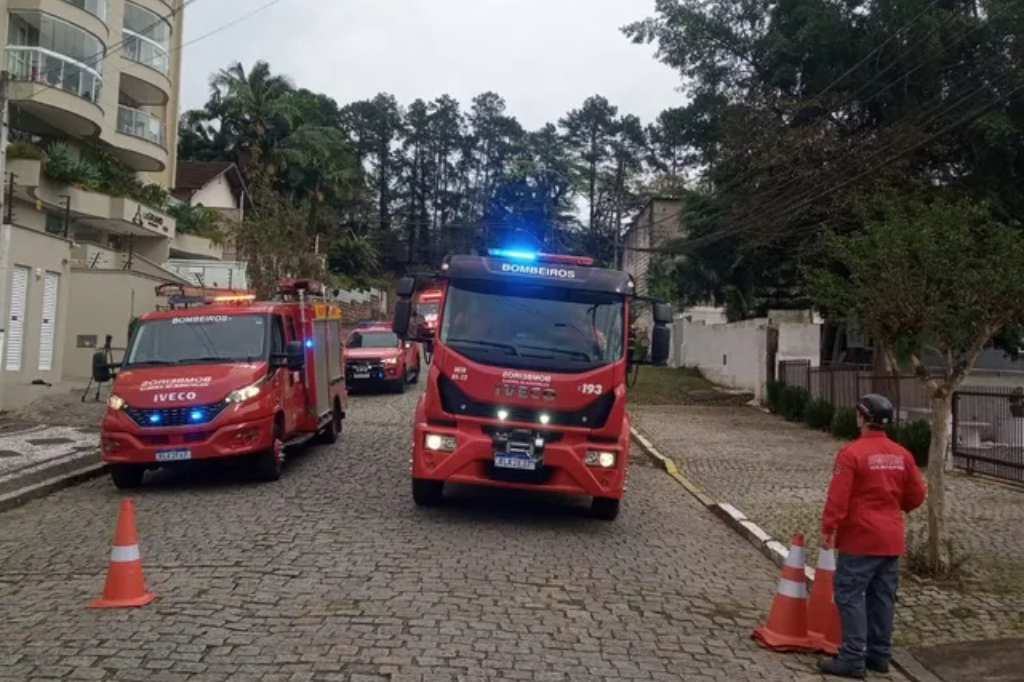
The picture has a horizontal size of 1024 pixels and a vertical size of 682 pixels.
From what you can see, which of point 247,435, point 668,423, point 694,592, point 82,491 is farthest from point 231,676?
point 668,423

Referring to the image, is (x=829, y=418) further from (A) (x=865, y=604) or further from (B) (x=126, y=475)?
(A) (x=865, y=604)

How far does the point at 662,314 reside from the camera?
9.73m

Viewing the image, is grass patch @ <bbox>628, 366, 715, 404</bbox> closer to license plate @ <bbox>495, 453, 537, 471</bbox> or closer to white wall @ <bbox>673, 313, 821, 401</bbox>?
white wall @ <bbox>673, 313, 821, 401</bbox>

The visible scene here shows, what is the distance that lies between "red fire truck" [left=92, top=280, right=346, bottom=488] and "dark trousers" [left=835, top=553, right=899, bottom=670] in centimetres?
711

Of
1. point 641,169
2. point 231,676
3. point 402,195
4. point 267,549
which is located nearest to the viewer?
point 231,676

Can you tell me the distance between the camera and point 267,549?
8.11 m

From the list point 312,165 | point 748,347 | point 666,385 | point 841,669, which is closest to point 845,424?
point 748,347

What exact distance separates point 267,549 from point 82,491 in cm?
448

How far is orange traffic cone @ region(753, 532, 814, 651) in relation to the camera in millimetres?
6203

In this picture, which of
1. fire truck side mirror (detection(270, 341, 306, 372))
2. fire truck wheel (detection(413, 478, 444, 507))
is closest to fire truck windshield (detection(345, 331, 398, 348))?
fire truck side mirror (detection(270, 341, 306, 372))

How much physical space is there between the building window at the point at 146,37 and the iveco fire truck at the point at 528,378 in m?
28.8

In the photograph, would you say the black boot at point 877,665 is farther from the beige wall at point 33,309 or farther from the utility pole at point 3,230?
the beige wall at point 33,309

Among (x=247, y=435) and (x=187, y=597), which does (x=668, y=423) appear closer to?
(x=247, y=435)

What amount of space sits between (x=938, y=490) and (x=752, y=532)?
7.48ft
